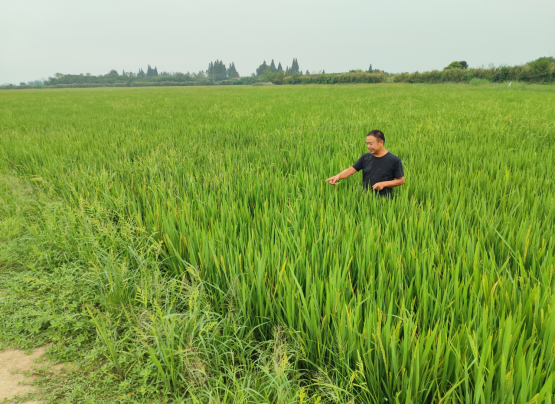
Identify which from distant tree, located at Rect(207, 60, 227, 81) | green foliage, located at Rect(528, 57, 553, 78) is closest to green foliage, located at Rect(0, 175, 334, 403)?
green foliage, located at Rect(528, 57, 553, 78)

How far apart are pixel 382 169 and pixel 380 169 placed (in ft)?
0.06

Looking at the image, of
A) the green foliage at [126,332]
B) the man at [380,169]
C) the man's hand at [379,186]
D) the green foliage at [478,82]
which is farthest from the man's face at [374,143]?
the green foliage at [478,82]

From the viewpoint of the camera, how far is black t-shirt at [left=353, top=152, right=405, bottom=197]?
2.97 meters

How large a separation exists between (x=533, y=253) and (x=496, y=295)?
0.59 m

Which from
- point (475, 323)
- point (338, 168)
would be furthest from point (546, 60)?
point (475, 323)

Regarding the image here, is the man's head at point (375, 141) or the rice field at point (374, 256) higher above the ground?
the man's head at point (375, 141)

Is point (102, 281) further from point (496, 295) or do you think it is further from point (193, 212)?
point (496, 295)

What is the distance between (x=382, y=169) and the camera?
3.01m

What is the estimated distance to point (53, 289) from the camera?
86.0 inches

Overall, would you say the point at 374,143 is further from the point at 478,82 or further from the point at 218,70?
the point at 218,70

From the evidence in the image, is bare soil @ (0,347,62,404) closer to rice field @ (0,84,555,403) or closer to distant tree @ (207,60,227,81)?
rice field @ (0,84,555,403)

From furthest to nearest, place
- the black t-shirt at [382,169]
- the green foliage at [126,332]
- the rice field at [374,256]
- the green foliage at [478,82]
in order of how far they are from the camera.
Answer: the green foliage at [478,82] → the black t-shirt at [382,169] → the green foliage at [126,332] → the rice field at [374,256]

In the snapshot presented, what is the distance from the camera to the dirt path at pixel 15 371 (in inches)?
58.7

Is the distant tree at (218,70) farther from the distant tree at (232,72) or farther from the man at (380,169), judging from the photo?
the man at (380,169)
